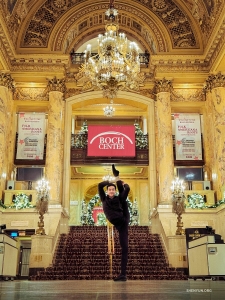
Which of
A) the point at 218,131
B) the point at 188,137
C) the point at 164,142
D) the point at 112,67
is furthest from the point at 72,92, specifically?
the point at 112,67

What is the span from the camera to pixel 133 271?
9430mm

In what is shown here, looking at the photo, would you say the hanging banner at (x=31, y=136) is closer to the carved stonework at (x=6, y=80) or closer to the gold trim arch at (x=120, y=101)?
the gold trim arch at (x=120, y=101)

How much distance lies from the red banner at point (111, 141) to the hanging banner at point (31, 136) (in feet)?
6.67

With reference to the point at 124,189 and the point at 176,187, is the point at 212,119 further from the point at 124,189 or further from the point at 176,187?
the point at 124,189

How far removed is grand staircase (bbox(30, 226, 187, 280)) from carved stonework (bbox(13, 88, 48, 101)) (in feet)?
19.7

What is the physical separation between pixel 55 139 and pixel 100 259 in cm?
A: 568

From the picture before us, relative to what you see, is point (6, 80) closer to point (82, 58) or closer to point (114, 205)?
point (82, 58)

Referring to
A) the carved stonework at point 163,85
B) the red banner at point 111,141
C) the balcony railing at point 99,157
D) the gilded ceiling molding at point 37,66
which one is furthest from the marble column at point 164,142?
the gilded ceiling molding at point 37,66

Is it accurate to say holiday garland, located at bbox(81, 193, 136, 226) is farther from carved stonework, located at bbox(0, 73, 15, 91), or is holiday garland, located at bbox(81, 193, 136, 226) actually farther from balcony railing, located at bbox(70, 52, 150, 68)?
carved stonework, located at bbox(0, 73, 15, 91)

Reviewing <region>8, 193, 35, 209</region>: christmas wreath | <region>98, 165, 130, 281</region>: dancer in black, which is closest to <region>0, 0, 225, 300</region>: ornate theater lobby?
<region>8, 193, 35, 209</region>: christmas wreath

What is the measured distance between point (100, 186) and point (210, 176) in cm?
1117

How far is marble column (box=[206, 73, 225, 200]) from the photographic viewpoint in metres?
13.5

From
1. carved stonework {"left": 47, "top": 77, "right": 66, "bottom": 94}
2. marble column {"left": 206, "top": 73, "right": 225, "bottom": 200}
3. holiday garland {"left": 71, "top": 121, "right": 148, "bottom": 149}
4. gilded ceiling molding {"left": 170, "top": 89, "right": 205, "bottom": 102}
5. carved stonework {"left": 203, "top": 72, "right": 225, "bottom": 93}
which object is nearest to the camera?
marble column {"left": 206, "top": 73, "right": 225, "bottom": 200}

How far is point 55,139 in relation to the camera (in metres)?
14.4
